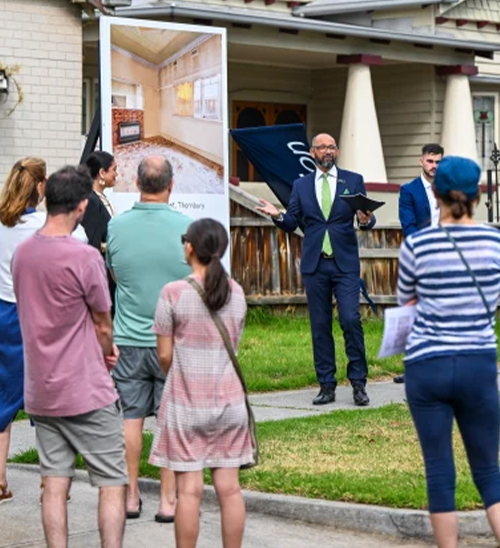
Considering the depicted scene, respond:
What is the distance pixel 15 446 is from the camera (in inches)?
393

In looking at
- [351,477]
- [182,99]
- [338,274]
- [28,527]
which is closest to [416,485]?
[351,477]

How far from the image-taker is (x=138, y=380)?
7.77 metres

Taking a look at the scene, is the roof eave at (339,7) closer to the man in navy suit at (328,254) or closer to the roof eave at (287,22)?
the roof eave at (287,22)

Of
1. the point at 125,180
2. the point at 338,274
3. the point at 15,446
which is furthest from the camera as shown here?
the point at 125,180

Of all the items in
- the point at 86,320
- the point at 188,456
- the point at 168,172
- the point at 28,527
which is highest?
the point at 168,172

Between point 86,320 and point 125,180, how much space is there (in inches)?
267

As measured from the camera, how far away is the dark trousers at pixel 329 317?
1167 cm

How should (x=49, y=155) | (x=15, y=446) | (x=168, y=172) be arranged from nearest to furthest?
1. (x=168, y=172)
2. (x=15, y=446)
3. (x=49, y=155)

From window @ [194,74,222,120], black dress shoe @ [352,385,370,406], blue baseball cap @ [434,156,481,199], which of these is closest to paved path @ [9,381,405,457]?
black dress shoe @ [352,385,370,406]

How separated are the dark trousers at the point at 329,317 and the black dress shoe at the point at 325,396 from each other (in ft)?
0.13

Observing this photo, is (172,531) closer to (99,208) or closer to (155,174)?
(155,174)

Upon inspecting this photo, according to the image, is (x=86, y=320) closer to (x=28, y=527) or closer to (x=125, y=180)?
(x=28, y=527)

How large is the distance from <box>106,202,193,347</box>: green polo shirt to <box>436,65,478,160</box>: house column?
17532 mm

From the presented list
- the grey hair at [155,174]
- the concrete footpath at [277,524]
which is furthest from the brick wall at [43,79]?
the grey hair at [155,174]
